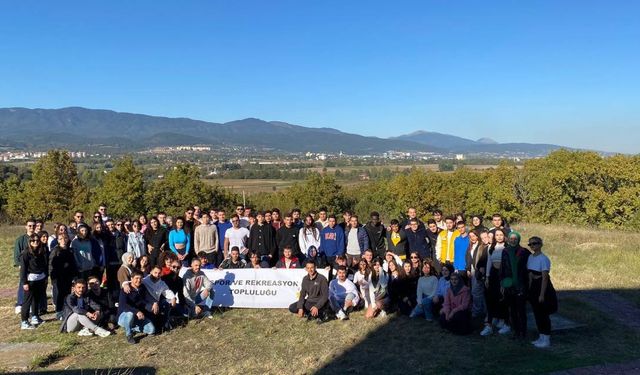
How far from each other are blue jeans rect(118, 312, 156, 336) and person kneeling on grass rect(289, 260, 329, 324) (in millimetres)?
2925

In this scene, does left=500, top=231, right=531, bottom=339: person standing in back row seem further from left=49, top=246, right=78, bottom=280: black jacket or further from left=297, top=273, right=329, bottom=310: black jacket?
left=49, top=246, right=78, bottom=280: black jacket

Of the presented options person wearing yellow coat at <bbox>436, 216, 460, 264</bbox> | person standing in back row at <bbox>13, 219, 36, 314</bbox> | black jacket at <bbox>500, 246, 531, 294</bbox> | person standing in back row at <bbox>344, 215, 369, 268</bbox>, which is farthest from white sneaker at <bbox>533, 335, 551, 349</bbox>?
person standing in back row at <bbox>13, 219, 36, 314</bbox>

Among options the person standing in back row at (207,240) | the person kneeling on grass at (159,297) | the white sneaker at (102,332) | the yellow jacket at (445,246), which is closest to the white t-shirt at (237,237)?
the person standing in back row at (207,240)

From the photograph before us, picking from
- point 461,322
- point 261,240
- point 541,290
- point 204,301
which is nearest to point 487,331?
point 461,322

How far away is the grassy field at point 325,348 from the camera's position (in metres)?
7.77

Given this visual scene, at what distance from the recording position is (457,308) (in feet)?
30.1

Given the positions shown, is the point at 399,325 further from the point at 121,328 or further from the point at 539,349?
the point at 121,328

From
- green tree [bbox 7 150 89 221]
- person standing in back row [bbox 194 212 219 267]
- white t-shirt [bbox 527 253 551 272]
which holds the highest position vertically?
white t-shirt [bbox 527 253 551 272]

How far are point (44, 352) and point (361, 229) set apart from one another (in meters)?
6.61

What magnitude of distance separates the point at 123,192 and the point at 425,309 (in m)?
38.0

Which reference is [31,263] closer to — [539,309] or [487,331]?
[487,331]

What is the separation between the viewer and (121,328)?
967cm

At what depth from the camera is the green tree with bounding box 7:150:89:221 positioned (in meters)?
45.3

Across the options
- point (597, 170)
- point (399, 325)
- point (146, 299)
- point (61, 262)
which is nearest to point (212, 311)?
point (146, 299)
